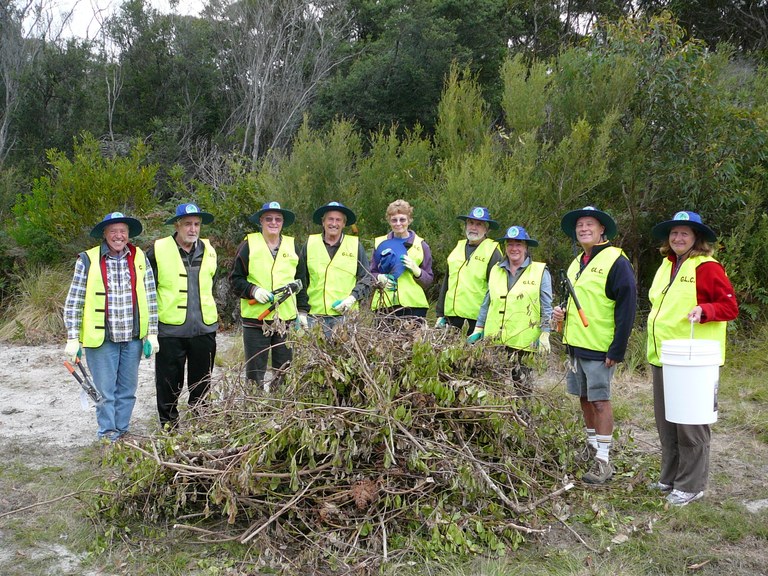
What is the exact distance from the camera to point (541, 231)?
896cm

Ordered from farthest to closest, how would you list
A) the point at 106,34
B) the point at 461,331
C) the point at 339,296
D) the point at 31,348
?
1. the point at 106,34
2. the point at 31,348
3. the point at 339,296
4. the point at 461,331

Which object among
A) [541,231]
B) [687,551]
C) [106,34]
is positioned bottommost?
[687,551]

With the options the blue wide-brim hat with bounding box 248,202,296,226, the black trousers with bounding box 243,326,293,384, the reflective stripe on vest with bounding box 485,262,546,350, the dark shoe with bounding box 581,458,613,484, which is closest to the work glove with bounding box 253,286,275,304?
the black trousers with bounding box 243,326,293,384

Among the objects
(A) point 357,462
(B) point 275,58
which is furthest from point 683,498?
(B) point 275,58

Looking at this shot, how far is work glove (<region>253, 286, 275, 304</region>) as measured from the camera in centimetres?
541

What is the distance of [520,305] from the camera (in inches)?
199

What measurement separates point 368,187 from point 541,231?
8.71 feet

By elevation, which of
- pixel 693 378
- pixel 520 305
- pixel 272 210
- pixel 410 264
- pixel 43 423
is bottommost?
pixel 43 423

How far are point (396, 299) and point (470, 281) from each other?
649 millimetres

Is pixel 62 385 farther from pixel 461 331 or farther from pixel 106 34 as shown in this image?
pixel 106 34

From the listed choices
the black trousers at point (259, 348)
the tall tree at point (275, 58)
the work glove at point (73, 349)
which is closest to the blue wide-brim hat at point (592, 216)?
the black trousers at point (259, 348)

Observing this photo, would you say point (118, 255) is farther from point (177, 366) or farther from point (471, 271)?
point (471, 271)

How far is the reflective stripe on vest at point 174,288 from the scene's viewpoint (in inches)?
205

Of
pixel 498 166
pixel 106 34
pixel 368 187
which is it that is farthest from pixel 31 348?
pixel 106 34
